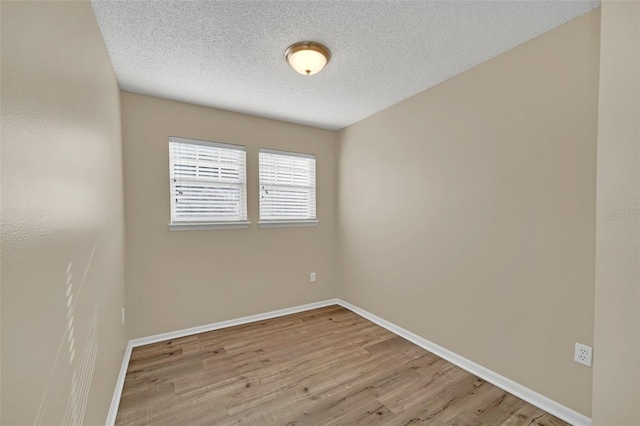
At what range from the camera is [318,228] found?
→ 12.9ft

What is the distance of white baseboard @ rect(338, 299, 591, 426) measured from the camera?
178cm

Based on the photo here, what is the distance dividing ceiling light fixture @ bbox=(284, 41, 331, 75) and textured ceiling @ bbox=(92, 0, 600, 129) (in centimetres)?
5

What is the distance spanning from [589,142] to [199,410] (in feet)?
10.2

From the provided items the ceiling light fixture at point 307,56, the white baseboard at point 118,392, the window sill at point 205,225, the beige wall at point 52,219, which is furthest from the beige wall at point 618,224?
the window sill at point 205,225

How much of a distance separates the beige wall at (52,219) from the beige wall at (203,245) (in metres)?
1.21

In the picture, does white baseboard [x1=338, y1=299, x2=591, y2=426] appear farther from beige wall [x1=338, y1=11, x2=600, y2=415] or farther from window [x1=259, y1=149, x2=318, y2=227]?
window [x1=259, y1=149, x2=318, y2=227]

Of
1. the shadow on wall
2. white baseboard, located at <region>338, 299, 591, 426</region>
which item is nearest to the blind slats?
the shadow on wall

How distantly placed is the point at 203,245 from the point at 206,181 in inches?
28.8

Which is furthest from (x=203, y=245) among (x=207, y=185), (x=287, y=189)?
(x=287, y=189)

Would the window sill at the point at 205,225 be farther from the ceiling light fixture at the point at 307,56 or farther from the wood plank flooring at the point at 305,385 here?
the ceiling light fixture at the point at 307,56

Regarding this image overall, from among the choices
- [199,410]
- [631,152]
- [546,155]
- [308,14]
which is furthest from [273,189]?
[631,152]

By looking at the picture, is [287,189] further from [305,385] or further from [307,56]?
[305,385]

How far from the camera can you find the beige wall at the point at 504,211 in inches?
69.2

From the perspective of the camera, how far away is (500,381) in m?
2.15
